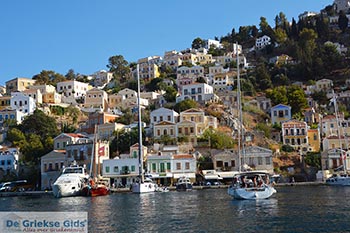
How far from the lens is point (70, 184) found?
174 feet

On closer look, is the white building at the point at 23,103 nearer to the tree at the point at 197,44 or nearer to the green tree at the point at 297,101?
the green tree at the point at 297,101

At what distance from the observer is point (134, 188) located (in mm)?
52281

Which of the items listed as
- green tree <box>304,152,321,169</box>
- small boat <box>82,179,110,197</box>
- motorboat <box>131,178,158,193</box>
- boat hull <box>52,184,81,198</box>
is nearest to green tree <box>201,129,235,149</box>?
green tree <box>304,152,321,169</box>

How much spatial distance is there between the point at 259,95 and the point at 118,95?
29859mm

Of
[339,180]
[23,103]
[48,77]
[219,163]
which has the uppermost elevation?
[48,77]

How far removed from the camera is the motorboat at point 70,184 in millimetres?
52000

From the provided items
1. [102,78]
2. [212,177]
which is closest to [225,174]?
[212,177]

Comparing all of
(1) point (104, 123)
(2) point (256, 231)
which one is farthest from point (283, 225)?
(1) point (104, 123)

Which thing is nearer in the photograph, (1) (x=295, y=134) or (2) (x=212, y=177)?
(2) (x=212, y=177)

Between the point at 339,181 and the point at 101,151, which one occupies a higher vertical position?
the point at 101,151

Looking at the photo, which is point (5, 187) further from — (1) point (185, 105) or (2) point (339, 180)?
(2) point (339, 180)

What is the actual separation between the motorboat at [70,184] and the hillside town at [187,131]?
27.5ft

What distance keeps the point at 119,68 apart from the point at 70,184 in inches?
3283

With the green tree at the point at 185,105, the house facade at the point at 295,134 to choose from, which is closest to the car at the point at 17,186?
the green tree at the point at 185,105
